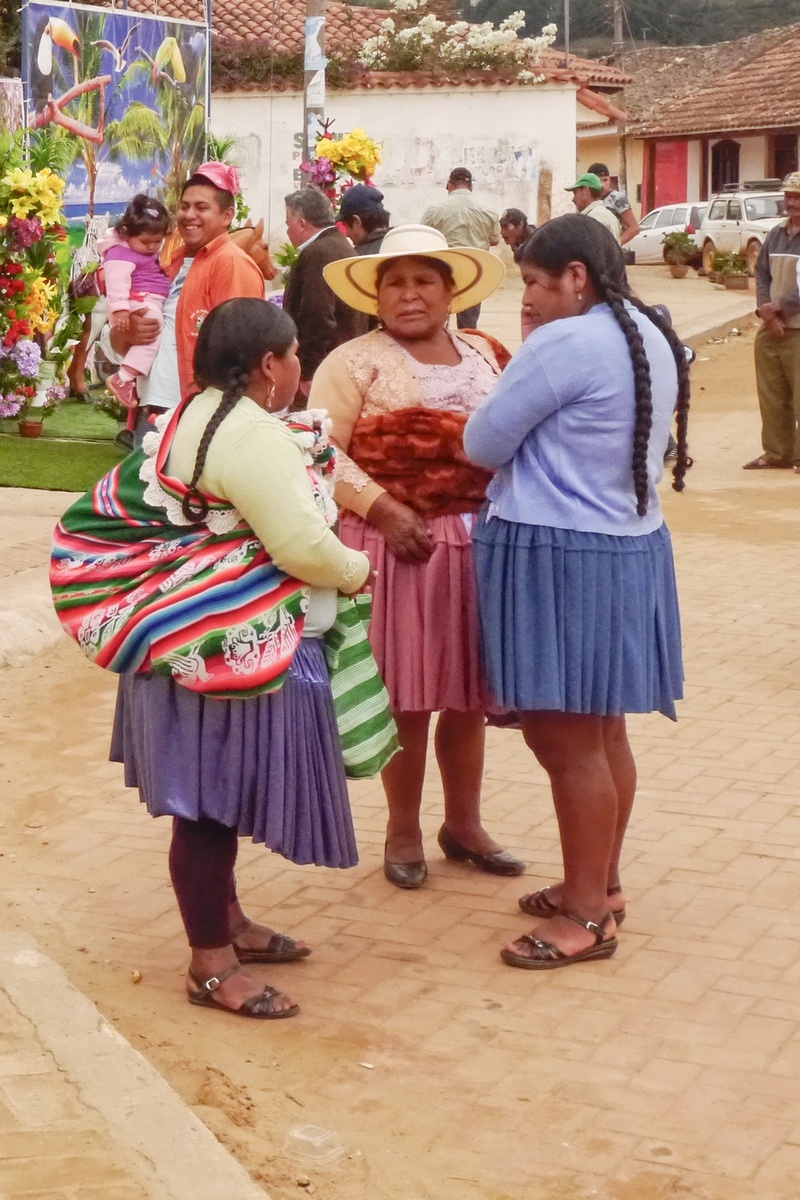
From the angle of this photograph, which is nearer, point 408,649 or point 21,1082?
point 21,1082

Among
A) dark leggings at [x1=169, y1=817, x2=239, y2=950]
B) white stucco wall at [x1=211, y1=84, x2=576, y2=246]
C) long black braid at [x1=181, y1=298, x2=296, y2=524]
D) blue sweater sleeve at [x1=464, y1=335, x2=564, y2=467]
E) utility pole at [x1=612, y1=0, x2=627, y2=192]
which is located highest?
utility pole at [x1=612, y1=0, x2=627, y2=192]

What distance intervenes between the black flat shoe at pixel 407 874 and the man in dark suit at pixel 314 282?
4468 mm

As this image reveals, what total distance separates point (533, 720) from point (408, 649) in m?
0.39

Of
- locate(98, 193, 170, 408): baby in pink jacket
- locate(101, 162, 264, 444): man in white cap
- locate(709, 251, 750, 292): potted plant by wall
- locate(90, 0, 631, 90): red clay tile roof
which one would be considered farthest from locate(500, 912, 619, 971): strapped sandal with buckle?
locate(90, 0, 631, 90): red clay tile roof

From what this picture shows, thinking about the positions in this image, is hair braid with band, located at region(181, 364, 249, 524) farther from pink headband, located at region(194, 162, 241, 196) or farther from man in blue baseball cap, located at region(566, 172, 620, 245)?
man in blue baseball cap, located at region(566, 172, 620, 245)

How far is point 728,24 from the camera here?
77688mm

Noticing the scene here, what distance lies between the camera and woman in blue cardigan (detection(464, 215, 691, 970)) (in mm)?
3930

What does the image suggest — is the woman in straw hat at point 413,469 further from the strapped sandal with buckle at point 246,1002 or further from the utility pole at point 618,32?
the utility pole at point 618,32

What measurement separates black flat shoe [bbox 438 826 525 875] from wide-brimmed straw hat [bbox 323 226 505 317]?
1496 millimetres

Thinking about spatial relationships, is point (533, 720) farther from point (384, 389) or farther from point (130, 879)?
point (130, 879)

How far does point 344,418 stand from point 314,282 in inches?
179

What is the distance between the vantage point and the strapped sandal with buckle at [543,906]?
4.49 m

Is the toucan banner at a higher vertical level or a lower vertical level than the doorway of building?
lower

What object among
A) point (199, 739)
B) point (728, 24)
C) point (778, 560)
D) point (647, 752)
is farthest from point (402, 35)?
point (728, 24)
